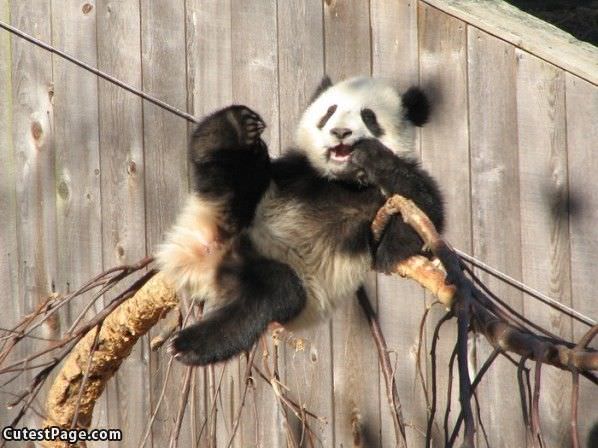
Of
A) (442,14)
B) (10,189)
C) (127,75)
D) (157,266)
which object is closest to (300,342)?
(157,266)

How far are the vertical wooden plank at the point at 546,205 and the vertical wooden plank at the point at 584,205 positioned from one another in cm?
3

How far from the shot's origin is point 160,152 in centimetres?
429

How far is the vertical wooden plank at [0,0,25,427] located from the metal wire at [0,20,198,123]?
72 millimetres

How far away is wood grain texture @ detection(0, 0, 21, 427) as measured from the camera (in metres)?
4.54

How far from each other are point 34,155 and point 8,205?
0.29 m

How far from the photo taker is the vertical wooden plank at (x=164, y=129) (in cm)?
425

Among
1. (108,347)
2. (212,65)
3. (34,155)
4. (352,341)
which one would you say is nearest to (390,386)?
(108,347)

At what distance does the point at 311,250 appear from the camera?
314cm

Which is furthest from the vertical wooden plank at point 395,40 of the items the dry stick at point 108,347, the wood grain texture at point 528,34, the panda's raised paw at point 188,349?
the panda's raised paw at point 188,349

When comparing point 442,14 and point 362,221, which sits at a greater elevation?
point 442,14

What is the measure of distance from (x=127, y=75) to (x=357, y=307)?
1514mm

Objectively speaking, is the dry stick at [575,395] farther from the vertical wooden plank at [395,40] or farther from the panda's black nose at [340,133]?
the vertical wooden plank at [395,40]

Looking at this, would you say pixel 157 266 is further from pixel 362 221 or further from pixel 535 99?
pixel 535 99

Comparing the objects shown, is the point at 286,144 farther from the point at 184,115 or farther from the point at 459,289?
the point at 459,289
